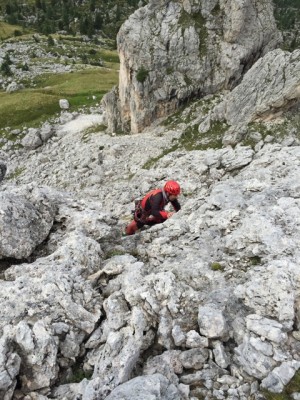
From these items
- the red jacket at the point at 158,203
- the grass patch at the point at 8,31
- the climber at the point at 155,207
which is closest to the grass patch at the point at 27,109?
the climber at the point at 155,207

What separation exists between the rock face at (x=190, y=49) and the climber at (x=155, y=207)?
22.1 m

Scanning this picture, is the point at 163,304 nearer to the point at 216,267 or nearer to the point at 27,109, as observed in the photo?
the point at 216,267

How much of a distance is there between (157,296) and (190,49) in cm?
3177

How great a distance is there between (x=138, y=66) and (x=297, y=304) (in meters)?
31.9

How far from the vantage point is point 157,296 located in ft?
35.8

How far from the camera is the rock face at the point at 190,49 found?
36.2 meters

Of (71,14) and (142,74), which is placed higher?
(71,14)

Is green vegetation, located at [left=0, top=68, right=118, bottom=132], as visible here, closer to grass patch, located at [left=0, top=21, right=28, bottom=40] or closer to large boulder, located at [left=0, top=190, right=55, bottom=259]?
large boulder, located at [left=0, top=190, right=55, bottom=259]

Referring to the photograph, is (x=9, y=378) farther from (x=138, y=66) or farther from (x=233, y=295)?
(x=138, y=66)

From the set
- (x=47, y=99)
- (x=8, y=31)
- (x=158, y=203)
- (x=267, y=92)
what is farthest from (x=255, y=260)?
(x=8, y=31)

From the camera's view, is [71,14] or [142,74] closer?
[142,74]

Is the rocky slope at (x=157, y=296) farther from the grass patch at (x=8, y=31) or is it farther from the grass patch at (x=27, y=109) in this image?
the grass patch at (x=8, y=31)

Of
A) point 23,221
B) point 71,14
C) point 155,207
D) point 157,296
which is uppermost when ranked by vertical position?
point 71,14

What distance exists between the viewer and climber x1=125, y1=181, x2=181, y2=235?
16250mm
